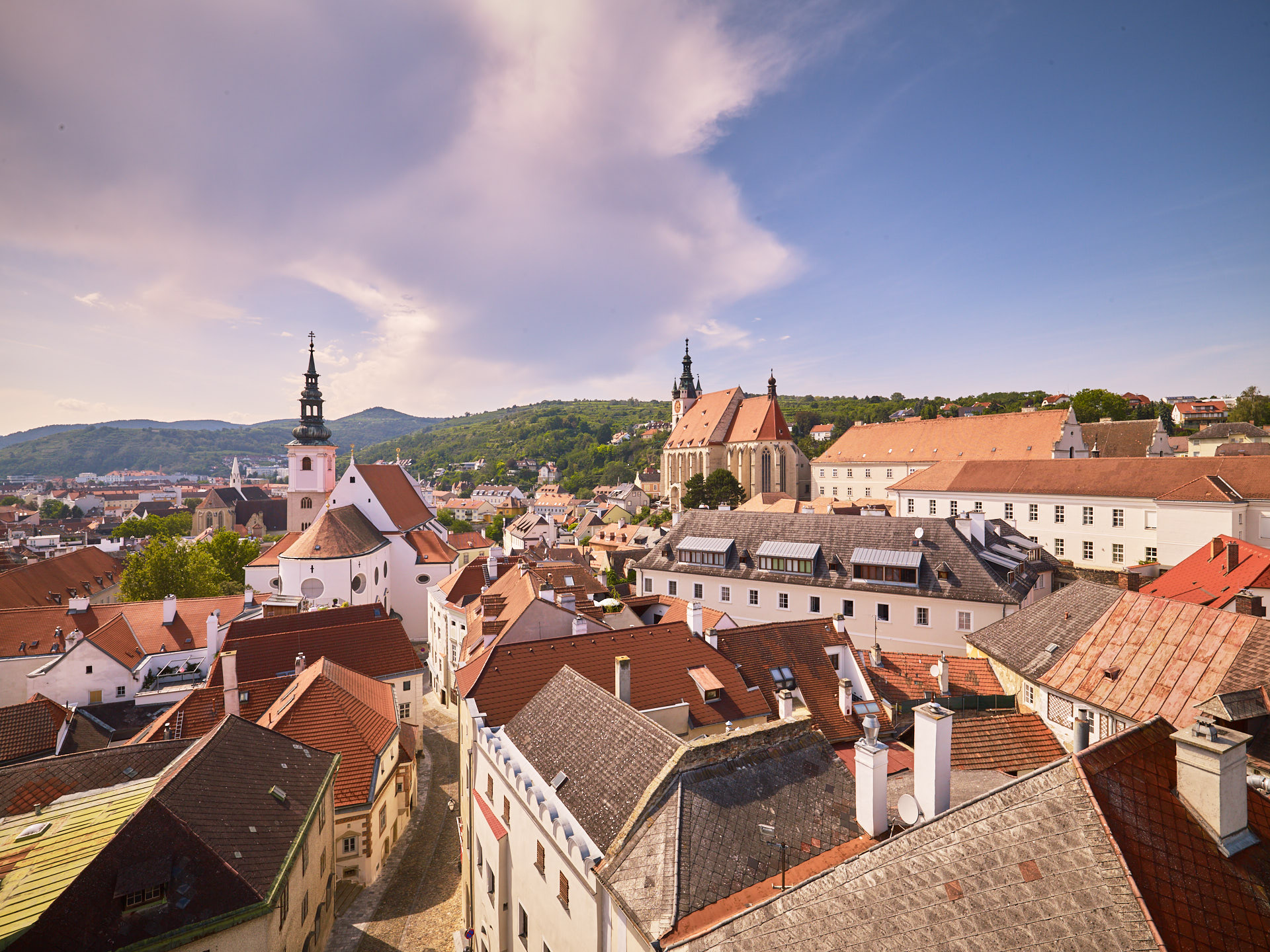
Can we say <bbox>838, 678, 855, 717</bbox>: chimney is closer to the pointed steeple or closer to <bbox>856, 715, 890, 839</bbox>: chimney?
<bbox>856, 715, 890, 839</bbox>: chimney

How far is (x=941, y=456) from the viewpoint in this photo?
65.2 meters

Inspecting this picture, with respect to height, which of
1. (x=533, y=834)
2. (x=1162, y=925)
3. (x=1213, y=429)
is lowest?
(x=533, y=834)

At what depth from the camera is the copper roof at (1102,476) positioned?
123 feet

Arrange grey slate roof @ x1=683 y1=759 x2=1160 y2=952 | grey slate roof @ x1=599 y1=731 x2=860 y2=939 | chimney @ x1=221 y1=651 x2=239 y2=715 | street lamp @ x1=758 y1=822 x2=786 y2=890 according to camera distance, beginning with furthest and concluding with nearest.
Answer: chimney @ x1=221 y1=651 x2=239 y2=715, street lamp @ x1=758 y1=822 x2=786 y2=890, grey slate roof @ x1=599 y1=731 x2=860 y2=939, grey slate roof @ x1=683 y1=759 x2=1160 y2=952

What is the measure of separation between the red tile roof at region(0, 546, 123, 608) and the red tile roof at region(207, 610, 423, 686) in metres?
28.4

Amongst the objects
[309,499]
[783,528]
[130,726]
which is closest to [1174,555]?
[783,528]

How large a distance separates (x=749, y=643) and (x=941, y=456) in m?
53.7

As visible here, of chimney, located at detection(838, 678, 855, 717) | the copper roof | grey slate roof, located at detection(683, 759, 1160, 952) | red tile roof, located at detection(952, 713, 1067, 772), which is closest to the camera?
grey slate roof, located at detection(683, 759, 1160, 952)

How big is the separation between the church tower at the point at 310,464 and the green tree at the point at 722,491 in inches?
1606

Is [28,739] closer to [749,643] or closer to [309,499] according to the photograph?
[749,643]

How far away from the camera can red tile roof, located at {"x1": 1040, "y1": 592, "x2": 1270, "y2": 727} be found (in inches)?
499

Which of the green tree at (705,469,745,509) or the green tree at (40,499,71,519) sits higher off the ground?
the green tree at (705,469,745,509)

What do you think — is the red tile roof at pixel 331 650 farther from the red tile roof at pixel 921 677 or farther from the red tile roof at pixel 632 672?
the red tile roof at pixel 921 677

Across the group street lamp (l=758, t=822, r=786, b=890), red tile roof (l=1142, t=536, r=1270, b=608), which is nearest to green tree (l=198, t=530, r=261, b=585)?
street lamp (l=758, t=822, r=786, b=890)
